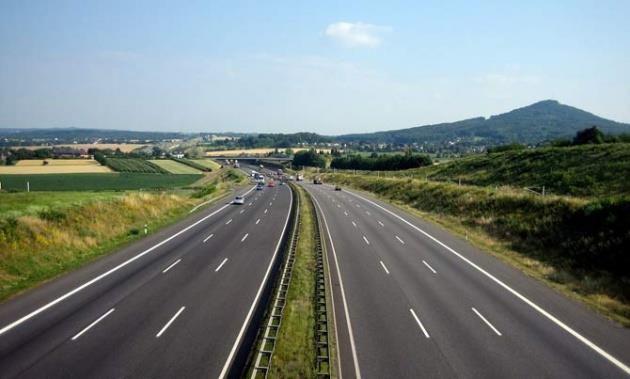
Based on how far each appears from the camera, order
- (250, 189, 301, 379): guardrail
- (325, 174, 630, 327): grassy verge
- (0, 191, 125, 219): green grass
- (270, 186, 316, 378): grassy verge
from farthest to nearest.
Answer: (0, 191, 125, 219): green grass < (325, 174, 630, 327): grassy verge < (270, 186, 316, 378): grassy verge < (250, 189, 301, 379): guardrail

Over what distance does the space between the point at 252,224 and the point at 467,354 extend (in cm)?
2879

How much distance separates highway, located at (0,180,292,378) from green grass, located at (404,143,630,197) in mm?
34565

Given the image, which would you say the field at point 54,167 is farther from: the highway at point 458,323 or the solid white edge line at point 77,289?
the highway at point 458,323

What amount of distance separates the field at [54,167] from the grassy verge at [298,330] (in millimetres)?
87696

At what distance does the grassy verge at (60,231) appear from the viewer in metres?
23.5

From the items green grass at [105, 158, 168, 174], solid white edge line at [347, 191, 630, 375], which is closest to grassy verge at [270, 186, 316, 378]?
solid white edge line at [347, 191, 630, 375]

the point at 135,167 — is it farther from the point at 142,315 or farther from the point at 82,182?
the point at 142,315

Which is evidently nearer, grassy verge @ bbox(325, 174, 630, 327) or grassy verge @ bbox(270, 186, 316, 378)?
grassy verge @ bbox(270, 186, 316, 378)

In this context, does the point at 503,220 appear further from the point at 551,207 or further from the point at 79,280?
the point at 79,280

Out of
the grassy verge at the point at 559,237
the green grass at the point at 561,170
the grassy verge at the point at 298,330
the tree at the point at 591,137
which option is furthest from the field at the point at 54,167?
the tree at the point at 591,137

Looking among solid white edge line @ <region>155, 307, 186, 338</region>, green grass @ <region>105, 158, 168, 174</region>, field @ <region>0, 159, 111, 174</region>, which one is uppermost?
solid white edge line @ <region>155, 307, 186, 338</region>

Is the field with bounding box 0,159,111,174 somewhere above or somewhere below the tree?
below

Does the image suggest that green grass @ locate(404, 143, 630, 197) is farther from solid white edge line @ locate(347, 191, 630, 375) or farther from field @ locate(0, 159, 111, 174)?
field @ locate(0, 159, 111, 174)

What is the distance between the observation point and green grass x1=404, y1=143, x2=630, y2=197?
46.2m
